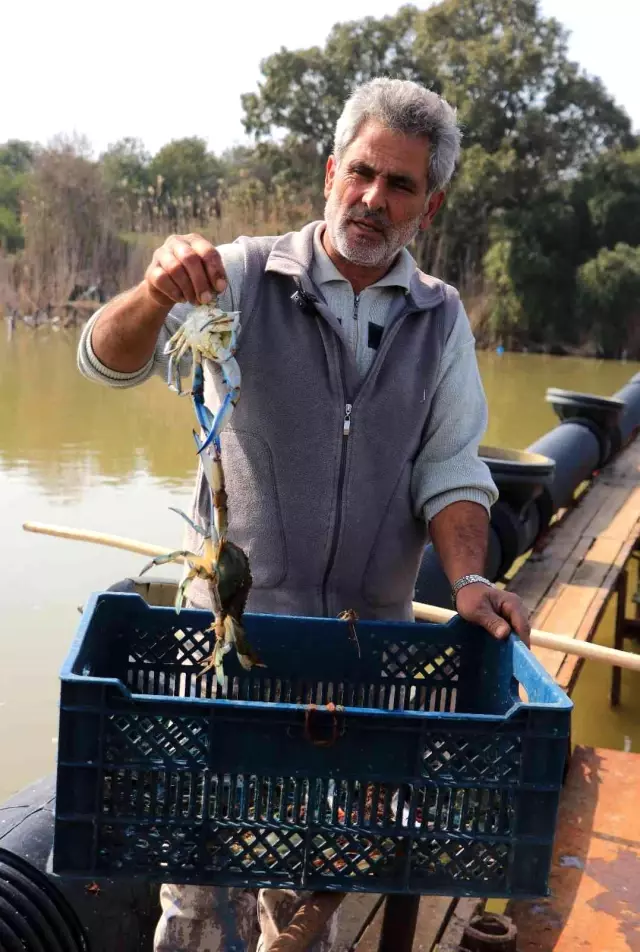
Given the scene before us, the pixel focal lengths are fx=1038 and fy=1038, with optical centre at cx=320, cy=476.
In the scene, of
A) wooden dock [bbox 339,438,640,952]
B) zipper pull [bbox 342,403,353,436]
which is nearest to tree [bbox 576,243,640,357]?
wooden dock [bbox 339,438,640,952]

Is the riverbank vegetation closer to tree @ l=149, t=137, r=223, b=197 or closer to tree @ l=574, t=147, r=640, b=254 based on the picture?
tree @ l=574, t=147, r=640, b=254

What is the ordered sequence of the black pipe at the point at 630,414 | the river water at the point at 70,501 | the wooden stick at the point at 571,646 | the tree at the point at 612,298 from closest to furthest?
the wooden stick at the point at 571,646 → the river water at the point at 70,501 → the black pipe at the point at 630,414 → the tree at the point at 612,298

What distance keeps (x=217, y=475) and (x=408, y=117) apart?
34.8 inches

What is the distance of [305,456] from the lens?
7.01 ft

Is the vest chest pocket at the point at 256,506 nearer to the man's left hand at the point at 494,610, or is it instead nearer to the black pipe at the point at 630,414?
the man's left hand at the point at 494,610

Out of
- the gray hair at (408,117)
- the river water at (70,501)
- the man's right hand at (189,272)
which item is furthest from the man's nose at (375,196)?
Answer: the river water at (70,501)

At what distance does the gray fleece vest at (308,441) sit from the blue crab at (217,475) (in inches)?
12.4

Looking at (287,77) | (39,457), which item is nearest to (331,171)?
(39,457)

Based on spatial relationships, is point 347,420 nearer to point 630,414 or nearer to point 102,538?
point 102,538

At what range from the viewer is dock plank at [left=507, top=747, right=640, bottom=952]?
2.46 m

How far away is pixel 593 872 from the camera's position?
2.70 meters

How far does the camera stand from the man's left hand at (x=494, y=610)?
1.98 m

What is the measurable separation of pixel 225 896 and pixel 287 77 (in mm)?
32082

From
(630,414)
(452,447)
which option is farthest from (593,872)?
(630,414)
